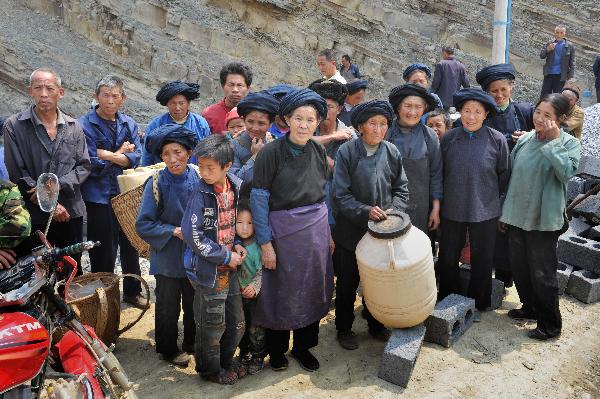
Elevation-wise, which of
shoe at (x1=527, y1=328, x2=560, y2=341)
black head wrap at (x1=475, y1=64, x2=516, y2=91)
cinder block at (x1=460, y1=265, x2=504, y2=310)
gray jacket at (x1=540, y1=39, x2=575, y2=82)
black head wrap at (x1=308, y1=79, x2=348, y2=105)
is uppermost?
gray jacket at (x1=540, y1=39, x2=575, y2=82)

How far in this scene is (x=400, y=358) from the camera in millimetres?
3557

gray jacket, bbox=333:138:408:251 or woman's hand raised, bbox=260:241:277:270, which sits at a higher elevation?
→ gray jacket, bbox=333:138:408:251

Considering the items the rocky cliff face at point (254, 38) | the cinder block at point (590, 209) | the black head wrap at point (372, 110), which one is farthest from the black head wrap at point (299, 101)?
the rocky cliff face at point (254, 38)

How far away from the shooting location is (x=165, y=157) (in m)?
3.50

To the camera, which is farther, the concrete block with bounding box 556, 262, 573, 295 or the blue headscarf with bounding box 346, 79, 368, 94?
the blue headscarf with bounding box 346, 79, 368, 94

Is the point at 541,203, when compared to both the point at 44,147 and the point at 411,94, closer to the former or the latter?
the point at 411,94

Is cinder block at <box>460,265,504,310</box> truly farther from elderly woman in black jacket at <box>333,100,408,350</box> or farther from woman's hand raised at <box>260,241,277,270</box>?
woman's hand raised at <box>260,241,277,270</box>

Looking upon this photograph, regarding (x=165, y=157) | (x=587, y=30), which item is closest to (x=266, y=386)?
(x=165, y=157)

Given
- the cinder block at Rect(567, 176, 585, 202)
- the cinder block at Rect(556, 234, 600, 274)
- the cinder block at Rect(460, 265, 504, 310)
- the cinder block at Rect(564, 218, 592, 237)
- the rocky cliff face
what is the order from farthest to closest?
the rocky cliff face < the cinder block at Rect(567, 176, 585, 202) < the cinder block at Rect(564, 218, 592, 237) < the cinder block at Rect(556, 234, 600, 274) < the cinder block at Rect(460, 265, 504, 310)

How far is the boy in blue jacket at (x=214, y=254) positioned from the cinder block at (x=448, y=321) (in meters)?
1.54

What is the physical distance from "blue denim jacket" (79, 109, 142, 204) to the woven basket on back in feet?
2.82

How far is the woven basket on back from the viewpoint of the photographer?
Answer: 3746mm

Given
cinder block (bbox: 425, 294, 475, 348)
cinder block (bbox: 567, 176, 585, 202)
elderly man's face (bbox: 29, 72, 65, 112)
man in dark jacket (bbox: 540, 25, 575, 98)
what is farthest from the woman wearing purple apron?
man in dark jacket (bbox: 540, 25, 575, 98)

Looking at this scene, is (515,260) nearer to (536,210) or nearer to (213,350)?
(536,210)
